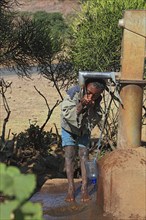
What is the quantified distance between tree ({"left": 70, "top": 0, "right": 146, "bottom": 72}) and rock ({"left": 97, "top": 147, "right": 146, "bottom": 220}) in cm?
266

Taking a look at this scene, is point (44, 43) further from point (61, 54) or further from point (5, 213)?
point (5, 213)

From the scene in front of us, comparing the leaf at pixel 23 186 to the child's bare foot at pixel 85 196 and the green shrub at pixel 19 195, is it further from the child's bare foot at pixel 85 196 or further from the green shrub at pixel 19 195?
the child's bare foot at pixel 85 196

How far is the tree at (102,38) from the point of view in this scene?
7.39m

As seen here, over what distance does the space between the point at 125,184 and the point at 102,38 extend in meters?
3.14

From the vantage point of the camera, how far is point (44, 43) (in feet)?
Result: 26.8

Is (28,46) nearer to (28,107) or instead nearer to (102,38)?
(102,38)

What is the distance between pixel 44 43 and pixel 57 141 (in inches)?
58.0

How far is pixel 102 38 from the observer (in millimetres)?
7379

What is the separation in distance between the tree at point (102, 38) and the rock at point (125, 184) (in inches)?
105

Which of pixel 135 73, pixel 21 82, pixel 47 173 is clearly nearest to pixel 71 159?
pixel 135 73

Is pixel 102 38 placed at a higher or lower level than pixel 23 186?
higher

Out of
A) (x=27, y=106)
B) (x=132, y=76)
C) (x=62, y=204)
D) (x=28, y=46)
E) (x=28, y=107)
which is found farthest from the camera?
(x=27, y=106)

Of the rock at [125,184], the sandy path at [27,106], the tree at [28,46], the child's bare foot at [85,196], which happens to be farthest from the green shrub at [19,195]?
the sandy path at [27,106]

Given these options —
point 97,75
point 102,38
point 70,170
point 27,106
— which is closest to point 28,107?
point 27,106
